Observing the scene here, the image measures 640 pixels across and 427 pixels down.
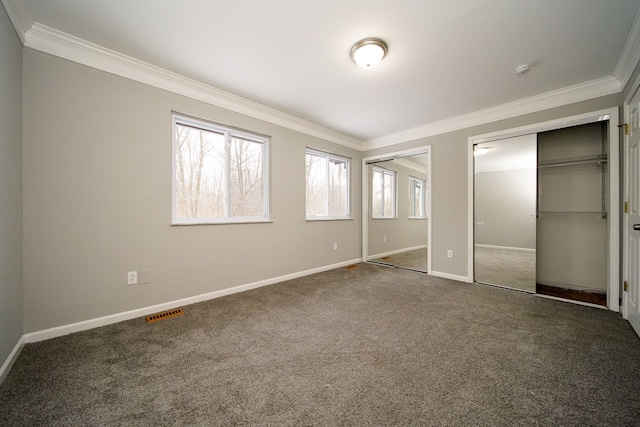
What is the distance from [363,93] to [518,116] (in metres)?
2.12

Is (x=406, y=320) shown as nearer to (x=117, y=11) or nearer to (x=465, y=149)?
(x=465, y=149)

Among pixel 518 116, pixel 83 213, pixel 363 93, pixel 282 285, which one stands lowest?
pixel 282 285

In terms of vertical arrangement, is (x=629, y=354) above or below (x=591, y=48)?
below

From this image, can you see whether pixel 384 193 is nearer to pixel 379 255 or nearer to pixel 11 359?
pixel 379 255

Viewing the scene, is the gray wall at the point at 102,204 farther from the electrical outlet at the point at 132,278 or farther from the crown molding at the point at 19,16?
the crown molding at the point at 19,16

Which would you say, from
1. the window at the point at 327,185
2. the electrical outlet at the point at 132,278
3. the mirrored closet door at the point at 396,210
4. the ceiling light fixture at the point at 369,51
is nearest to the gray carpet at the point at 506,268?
the mirrored closet door at the point at 396,210

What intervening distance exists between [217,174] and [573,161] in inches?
181

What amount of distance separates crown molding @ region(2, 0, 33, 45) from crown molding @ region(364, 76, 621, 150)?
176 inches

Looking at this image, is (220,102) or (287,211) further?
(287,211)

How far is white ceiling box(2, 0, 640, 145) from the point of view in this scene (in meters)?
1.74

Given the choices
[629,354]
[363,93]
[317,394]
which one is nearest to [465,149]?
[363,93]

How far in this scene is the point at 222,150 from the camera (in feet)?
10.1

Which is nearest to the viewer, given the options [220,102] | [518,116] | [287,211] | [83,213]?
[83,213]

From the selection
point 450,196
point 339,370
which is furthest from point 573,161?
point 339,370
